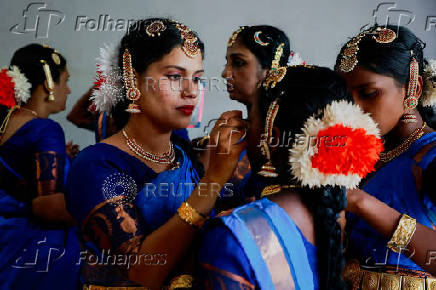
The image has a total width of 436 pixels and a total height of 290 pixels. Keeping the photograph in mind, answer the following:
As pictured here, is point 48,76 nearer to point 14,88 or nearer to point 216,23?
point 14,88

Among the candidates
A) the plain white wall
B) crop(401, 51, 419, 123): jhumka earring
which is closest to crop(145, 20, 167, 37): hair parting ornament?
crop(401, 51, 419, 123): jhumka earring

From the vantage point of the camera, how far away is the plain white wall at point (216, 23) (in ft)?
11.0

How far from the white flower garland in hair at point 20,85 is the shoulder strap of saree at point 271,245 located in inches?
78.5

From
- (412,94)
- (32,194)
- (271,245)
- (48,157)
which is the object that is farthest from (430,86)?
(32,194)

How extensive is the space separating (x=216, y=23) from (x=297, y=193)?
2.87 m

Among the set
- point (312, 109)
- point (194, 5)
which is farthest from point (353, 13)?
point (312, 109)

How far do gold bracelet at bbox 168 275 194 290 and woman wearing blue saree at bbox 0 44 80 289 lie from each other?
0.89 meters

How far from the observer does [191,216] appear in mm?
1095

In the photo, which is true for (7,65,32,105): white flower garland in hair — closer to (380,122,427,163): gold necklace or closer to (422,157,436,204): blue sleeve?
(380,122,427,163): gold necklace

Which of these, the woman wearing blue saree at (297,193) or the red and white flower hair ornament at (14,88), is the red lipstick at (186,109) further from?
the red and white flower hair ornament at (14,88)

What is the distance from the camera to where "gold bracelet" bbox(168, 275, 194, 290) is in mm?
1198

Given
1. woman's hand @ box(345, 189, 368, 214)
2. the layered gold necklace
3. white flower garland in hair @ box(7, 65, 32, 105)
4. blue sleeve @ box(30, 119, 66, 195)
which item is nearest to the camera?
woman's hand @ box(345, 189, 368, 214)

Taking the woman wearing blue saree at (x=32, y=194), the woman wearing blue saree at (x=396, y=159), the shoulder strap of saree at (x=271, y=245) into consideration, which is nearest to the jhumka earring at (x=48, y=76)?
the woman wearing blue saree at (x=32, y=194)

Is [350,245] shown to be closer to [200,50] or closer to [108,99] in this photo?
[200,50]
